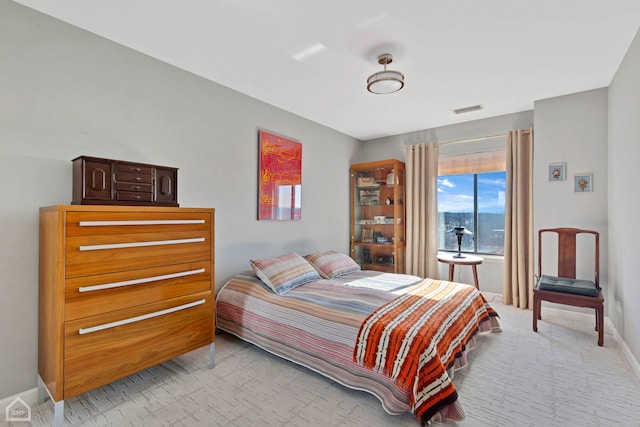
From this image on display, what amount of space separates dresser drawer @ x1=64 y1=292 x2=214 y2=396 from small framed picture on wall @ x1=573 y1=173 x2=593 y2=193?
3992mm

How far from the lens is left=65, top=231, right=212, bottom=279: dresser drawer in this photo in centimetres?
174

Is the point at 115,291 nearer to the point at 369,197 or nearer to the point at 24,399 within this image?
the point at 24,399

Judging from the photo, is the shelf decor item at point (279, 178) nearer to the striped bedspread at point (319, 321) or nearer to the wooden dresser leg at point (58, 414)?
the striped bedspread at point (319, 321)

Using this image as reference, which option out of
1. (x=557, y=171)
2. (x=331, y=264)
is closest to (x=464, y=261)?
(x=557, y=171)

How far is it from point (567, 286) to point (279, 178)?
3.21 metres

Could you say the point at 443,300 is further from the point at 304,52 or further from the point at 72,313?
the point at 72,313

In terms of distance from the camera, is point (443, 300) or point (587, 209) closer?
point (443, 300)

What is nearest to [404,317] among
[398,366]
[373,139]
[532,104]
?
[398,366]

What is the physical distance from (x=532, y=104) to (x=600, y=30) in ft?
5.09

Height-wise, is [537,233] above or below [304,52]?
below

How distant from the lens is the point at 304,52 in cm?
250

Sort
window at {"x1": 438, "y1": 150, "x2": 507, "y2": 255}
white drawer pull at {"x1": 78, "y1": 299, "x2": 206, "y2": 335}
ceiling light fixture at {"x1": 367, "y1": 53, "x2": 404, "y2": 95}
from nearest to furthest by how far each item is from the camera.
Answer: white drawer pull at {"x1": 78, "y1": 299, "x2": 206, "y2": 335}
ceiling light fixture at {"x1": 367, "y1": 53, "x2": 404, "y2": 95}
window at {"x1": 438, "y1": 150, "x2": 507, "y2": 255}

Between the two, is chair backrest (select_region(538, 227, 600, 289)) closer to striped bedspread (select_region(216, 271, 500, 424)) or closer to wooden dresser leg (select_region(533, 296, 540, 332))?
wooden dresser leg (select_region(533, 296, 540, 332))

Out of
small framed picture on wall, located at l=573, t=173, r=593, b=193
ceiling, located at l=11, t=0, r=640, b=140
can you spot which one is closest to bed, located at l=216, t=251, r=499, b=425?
small framed picture on wall, located at l=573, t=173, r=593, b=193
